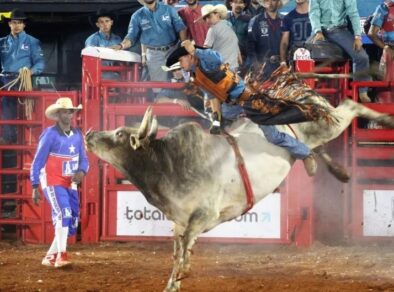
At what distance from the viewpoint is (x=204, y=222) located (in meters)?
7.41

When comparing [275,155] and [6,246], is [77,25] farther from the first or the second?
[275,155]

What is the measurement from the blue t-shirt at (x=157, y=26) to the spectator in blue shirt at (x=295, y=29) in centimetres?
115

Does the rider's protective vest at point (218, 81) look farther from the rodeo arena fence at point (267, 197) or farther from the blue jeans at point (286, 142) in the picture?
the rodeo arena fence at point (267, 197)

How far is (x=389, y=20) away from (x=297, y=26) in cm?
102

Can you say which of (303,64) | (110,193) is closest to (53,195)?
(110,193)

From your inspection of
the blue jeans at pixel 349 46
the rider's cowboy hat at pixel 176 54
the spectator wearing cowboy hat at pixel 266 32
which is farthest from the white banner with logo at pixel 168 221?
the rider's cowboy hat at pixel 176 54

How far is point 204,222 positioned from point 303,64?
3080mm

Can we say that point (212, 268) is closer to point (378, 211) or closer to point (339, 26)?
point (378, 211)

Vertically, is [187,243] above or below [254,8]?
below

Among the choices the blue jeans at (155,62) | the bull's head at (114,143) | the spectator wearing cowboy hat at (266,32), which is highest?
the spectator wearing cowboy hat at (266,32)

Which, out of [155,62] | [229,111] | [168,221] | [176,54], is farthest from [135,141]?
[155,62]

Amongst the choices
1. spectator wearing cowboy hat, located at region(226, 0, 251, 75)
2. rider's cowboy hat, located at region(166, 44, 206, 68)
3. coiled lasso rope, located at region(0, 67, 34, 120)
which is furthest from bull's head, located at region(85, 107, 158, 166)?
coiled lasso rope, located at region(0, 67, 34, 120)

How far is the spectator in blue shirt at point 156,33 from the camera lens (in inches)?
416

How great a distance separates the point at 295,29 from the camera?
10703mm
